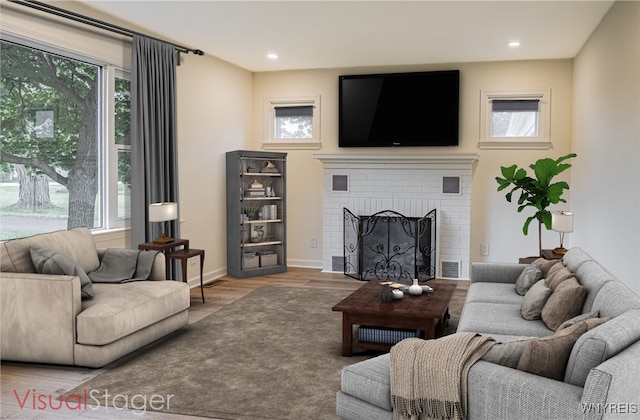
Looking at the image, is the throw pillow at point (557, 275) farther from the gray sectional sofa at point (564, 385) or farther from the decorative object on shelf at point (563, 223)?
the decorative object on shelf at point (563, 223)

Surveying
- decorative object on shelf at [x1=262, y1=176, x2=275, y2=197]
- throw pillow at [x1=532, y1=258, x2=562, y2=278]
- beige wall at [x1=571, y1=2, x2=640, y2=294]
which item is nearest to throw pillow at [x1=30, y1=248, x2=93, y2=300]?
throw pillow at [x1=532, y1=258, x2=562, y2=278]

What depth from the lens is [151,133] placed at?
5508 millimetres

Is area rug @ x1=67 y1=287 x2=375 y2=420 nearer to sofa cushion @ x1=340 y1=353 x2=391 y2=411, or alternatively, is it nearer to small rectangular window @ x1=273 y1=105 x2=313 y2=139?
sofa cushion @ x1=340 y1=353 x2=391 y2=411

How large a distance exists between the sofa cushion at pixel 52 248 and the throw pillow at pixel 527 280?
331cm

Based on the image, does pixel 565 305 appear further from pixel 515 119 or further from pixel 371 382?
pixel 515 119

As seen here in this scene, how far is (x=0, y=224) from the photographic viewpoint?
429cm

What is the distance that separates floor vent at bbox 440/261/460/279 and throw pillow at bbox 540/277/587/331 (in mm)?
3812

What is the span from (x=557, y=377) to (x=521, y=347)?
16cm

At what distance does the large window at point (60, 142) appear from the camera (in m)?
4.30

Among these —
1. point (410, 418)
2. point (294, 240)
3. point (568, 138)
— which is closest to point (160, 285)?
point (410, 418)

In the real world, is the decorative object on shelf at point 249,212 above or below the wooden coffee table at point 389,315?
above

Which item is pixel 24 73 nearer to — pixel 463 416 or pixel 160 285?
pixel 160 285

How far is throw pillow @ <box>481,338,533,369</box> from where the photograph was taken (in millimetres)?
2141

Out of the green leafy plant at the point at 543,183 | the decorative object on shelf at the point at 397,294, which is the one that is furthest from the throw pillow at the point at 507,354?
the green leafy plant at the point at 543,183
